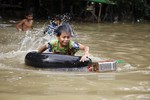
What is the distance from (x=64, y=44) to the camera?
6637 mm

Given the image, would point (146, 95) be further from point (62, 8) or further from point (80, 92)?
point (62, 8)

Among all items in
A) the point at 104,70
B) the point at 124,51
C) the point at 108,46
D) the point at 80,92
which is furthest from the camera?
the point at 108,46

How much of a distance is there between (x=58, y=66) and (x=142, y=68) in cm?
166

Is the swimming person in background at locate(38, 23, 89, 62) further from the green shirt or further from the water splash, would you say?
the water splash

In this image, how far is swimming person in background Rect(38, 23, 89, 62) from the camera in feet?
21.2

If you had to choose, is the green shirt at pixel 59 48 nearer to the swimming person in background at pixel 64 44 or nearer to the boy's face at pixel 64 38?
the swimming person in background at pixel 64 44

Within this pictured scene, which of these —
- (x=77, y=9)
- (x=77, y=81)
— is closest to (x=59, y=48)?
(x=77, y=81)

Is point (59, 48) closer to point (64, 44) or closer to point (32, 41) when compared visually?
point (64, 44)

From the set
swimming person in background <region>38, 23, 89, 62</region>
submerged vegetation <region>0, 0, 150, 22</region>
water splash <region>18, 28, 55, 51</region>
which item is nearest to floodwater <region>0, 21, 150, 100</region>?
swimming person in background <region>38, 23, 89, 62</region>

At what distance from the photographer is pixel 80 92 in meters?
5.02

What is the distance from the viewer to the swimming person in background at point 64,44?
6461mm

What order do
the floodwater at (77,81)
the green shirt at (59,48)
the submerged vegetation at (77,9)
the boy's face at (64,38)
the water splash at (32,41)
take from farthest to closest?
the submerged vegetation at (77,9), the water splash at (32,41), the green shirt at (59,48), the boy's face at (64,38), the floodwater at (77,81)

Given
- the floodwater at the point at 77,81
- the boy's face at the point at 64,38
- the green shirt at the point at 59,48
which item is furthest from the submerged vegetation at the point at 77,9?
the boy's face at the point at 64,38

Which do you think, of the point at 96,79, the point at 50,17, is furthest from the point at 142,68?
the point at 50,17
